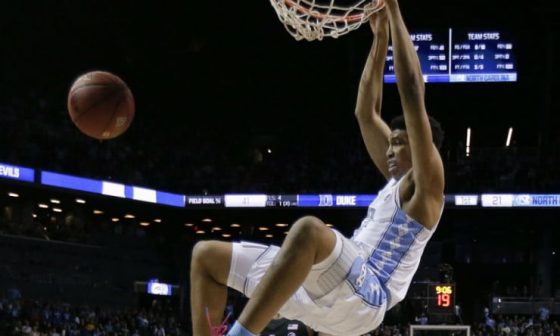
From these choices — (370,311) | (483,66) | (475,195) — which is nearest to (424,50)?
(483,66)

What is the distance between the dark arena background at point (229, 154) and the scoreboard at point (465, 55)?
91 mm

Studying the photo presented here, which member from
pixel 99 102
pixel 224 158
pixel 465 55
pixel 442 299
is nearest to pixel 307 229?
pixel 99 102

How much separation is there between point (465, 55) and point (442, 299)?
10.1 metres

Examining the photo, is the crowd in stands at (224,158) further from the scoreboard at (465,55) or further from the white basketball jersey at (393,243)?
the white basketball jersey at (393,243)

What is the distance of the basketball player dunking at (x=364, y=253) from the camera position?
12.0ft

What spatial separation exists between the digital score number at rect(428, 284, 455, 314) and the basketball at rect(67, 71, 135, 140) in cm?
709

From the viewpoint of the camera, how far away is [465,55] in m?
22.9

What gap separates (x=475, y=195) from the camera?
2378 centimetres

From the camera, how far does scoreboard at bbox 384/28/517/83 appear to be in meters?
22.6

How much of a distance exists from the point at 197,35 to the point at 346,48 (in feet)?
15.0

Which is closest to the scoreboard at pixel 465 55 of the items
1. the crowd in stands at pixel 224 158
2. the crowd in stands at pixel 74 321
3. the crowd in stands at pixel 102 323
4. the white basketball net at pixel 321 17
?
the crowd in stands at pixel 224 158

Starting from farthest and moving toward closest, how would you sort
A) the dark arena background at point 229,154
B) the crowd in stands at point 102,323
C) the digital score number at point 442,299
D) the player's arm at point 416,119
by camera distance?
the dark arena background at point 229,154, the crowd in stands at point 102,323, the digital score number at point 442,299, the player's arm at point 416,119

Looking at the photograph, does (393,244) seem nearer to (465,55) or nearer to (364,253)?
(364,253)

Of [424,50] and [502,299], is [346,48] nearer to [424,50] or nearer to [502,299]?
[424,50]
